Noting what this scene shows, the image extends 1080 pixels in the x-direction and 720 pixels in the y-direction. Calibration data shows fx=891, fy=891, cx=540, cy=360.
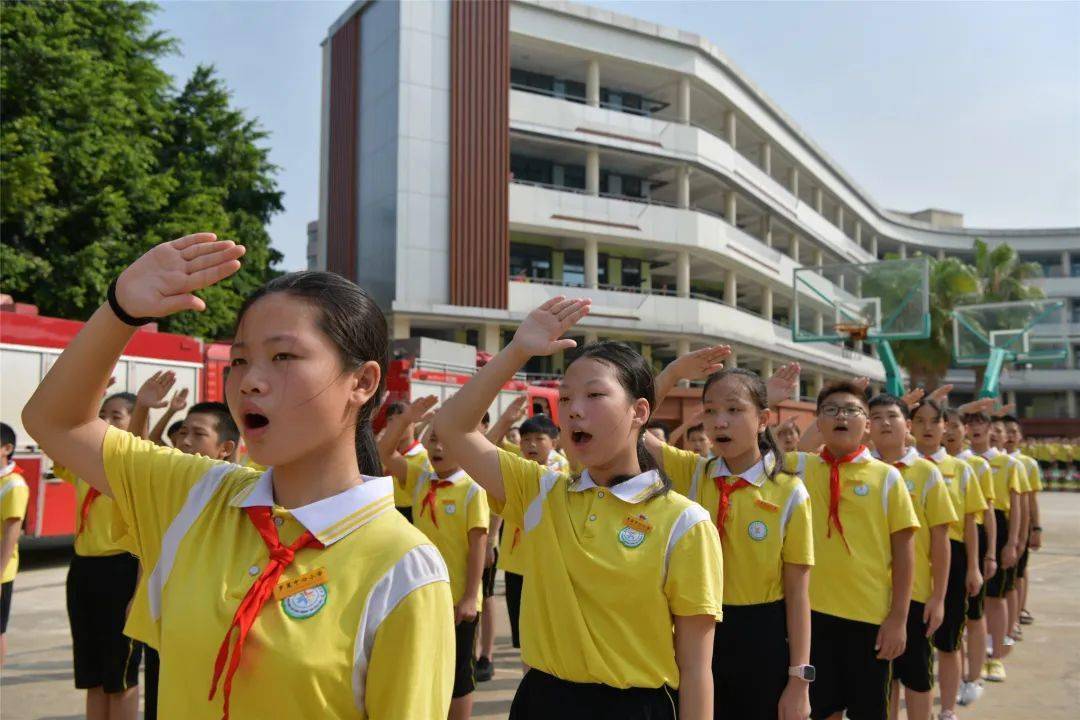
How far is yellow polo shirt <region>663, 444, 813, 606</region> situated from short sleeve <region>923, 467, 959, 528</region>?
4.98ft

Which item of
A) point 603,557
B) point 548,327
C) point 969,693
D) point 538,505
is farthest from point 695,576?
point 969,693

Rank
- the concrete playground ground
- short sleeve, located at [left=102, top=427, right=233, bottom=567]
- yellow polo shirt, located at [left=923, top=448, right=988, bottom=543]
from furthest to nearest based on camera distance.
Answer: yellow polo shirt, located at [left=923, top=448, right=988, bottom=543] < the concrete playground ground < short sleeve, located at [left=102, top=427, right=233, bottom=567]

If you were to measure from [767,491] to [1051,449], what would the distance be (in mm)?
32574

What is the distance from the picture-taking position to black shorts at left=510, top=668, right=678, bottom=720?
2.62m

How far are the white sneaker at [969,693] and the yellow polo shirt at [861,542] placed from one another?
8.17 feet

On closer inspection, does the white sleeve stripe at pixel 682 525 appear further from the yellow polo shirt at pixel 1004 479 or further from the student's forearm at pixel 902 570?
the yellow polo shirt at pixel 1004 479

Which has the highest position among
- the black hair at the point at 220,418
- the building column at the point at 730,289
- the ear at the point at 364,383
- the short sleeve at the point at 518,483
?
the building column at the point at 730,289

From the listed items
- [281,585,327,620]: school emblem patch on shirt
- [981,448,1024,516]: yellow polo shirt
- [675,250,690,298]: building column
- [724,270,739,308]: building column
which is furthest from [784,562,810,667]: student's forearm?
[724,270,739,308]: building column

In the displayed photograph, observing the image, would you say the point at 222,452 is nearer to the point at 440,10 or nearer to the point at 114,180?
the point at 114,180

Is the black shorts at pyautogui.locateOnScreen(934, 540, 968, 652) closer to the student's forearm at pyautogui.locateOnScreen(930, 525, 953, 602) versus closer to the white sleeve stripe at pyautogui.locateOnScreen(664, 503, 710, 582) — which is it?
the student's forearm at pyautogui.locateOnScreen(930, 525, 953, 602)

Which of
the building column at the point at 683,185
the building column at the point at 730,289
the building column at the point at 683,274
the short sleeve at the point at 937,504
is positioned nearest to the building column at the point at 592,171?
the building column at the point at 683,185

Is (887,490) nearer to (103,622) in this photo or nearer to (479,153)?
(103,622)

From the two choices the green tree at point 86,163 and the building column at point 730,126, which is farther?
the building column at point 730,126

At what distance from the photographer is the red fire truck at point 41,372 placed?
32.3ft
